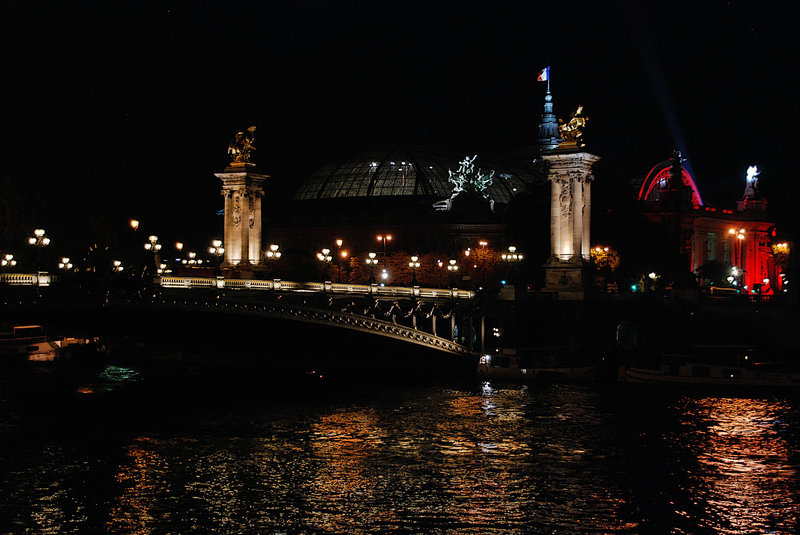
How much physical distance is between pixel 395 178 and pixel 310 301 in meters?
78.2

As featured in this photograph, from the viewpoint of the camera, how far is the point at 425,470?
140 feet

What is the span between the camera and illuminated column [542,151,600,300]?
252 ft

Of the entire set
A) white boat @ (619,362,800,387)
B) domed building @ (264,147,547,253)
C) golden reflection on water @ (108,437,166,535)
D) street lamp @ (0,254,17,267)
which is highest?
domed building @ (264,147,547,253)

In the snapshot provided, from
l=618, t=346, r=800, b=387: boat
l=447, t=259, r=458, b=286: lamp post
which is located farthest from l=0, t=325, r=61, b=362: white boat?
l=618, t=346, r=800, b=387: boat

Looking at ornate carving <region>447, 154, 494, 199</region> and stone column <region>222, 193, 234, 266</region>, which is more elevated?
ornate carving <region>447, 154, 494, 199</region>

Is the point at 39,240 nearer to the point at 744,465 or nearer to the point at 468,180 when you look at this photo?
the point at 744,465

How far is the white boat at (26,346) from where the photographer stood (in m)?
73.8

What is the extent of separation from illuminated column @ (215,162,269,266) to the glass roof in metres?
58.0

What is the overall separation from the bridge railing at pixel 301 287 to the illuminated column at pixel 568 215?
588 cm

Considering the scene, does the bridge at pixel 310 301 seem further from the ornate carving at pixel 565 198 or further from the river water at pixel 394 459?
the ornate carving at pixel 565 198

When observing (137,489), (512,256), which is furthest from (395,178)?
(137,489)

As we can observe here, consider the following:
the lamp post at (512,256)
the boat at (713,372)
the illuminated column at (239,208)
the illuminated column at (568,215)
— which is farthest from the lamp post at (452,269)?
the boat at (713,372)

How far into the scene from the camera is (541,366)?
2655 inches

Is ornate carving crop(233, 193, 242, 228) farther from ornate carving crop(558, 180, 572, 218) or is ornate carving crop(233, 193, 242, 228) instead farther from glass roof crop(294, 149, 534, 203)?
glass roof crop(294, 149, 534, 203)
